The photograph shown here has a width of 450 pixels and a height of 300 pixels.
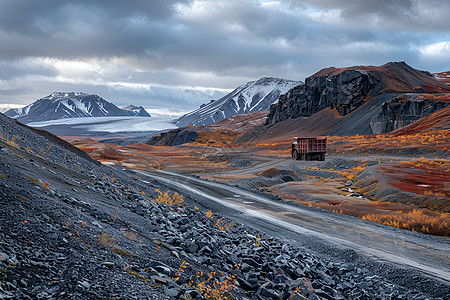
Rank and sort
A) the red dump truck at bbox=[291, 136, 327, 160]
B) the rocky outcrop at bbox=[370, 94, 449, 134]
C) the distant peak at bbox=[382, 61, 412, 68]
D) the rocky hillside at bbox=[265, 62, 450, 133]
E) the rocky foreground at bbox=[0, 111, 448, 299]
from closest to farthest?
the rocky foreground at bbox=[0, 111, 448, 299] → the red dump truck at bbox=[291, 136, 327, 160] → the rocky outcrop at bbox=[370, 94, 449, 134] → the rocky hillside at bbox=[265, 62, 450, 133] → the distant peak at bbox=[382, 61, 412, 68]

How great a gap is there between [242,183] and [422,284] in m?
29.1

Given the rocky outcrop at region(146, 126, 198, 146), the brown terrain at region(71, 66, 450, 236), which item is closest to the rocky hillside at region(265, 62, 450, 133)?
the brown terrain at region(71, 66, 450, 236)

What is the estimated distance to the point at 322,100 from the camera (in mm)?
157625

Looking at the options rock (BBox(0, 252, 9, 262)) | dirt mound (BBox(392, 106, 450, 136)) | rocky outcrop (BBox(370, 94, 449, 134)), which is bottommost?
rock (BBox(0, 252, 9, 262))

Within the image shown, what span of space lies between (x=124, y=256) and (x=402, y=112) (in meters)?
112

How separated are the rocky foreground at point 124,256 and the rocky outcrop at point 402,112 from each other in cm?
9857

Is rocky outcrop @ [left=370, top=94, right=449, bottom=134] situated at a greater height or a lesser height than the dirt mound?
greater

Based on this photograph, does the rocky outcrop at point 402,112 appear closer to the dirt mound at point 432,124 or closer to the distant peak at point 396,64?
the dirt mound at point 432,124

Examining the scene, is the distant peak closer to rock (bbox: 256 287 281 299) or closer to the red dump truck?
the red dump truck

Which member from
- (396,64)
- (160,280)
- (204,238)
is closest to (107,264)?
(160,280)

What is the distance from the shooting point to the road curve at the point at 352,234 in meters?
14.1

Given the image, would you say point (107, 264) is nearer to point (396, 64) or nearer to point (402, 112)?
point (402, 112)

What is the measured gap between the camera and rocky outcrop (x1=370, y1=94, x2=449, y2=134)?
95.1 m

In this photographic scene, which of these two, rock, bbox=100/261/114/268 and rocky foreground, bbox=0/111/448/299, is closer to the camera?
rocky foreground, bbox=0/111/448/299
